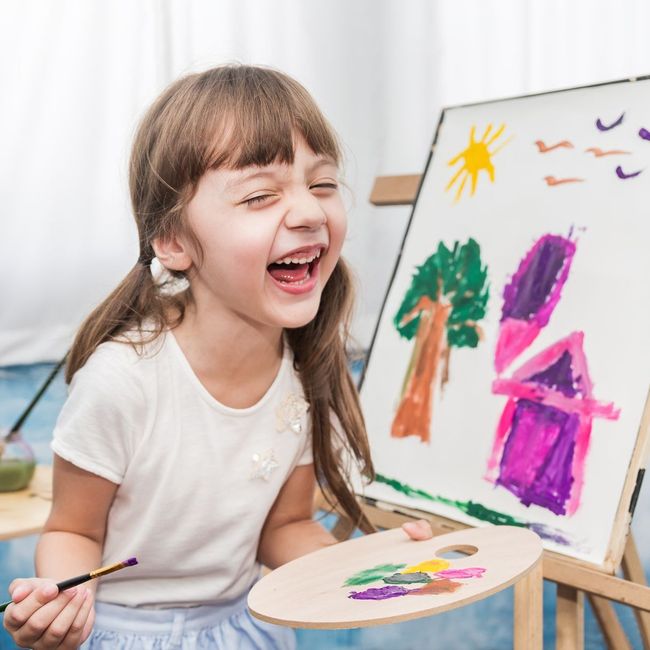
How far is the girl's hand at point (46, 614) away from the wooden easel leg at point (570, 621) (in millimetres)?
666

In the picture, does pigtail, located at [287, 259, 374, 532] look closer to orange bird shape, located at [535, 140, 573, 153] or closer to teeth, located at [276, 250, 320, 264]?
teeth, located at [276, 250, 320, 264]

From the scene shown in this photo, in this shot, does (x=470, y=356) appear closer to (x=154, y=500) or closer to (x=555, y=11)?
(x=154, y=500)

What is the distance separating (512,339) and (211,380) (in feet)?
1.68

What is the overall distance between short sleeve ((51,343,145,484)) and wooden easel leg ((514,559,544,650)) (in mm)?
538

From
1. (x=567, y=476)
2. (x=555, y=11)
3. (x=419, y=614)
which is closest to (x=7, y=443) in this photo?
(x=567, y=476)

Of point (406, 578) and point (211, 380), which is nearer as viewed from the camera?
point (406, 578)

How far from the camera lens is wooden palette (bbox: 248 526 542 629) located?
2.96 ft

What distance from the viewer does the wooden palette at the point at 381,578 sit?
90 cm

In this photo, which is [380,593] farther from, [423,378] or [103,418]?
[423,378]

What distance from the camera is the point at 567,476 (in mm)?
1429

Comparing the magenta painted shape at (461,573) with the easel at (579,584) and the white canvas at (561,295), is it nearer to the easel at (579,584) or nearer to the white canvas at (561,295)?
the easel at (579,584)

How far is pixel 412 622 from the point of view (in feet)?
8.61

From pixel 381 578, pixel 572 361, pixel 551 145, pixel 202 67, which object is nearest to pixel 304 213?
pixel 381 578

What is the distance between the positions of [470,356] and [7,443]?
0.87 m
